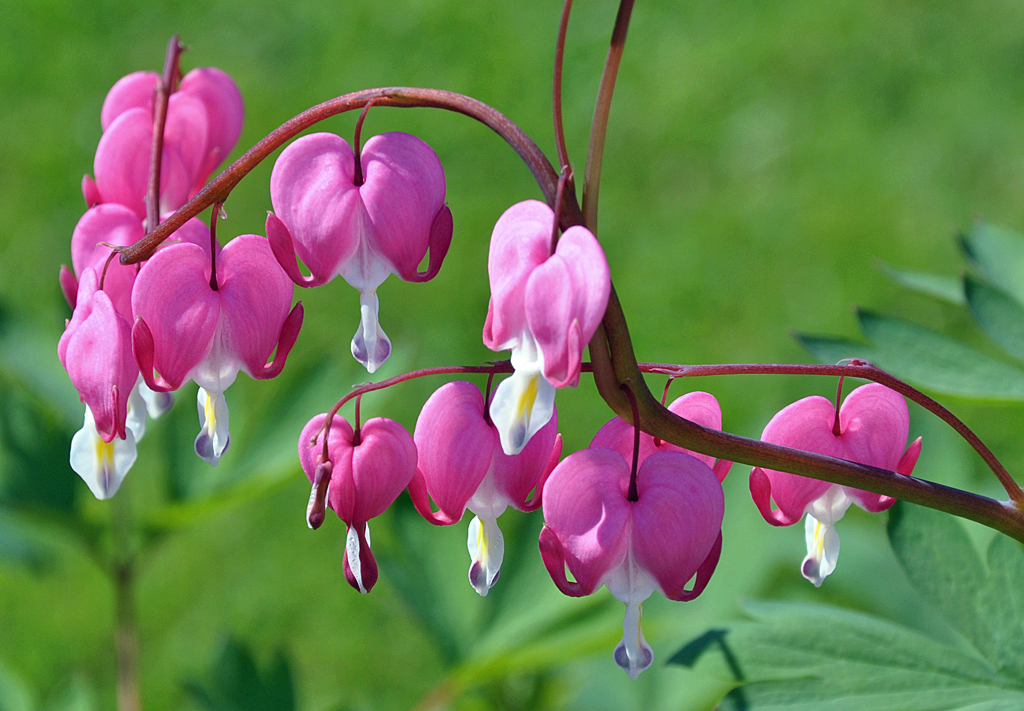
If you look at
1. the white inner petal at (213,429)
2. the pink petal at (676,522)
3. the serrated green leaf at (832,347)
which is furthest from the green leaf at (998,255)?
the white inner petal at (213,429)

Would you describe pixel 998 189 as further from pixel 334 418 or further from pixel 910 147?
pixel 334 418

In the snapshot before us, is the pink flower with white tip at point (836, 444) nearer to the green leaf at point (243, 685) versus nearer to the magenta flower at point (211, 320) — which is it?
the magenta flower at point (211, 320)

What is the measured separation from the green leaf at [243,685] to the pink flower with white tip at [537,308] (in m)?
0.75

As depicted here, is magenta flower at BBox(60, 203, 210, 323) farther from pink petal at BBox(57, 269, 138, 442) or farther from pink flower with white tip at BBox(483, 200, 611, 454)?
pink flower with white tip at BBox(483, 200, 611, 454)

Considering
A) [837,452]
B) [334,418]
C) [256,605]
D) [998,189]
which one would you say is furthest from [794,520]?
[998,189]

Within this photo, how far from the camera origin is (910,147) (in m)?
3.12

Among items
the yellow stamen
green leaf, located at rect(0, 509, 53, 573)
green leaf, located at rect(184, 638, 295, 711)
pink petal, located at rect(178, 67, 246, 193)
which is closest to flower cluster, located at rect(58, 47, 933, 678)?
the yellow stamen

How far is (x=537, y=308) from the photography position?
60 centimetres

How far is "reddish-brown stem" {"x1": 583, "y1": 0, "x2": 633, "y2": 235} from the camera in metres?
0.64

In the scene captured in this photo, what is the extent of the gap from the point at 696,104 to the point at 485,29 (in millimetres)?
774

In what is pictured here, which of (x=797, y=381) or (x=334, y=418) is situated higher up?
(x=334, y=418)

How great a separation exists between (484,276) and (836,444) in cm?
225

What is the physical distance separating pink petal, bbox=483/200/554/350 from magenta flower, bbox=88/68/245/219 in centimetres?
35

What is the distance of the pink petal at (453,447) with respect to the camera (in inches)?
28.1
